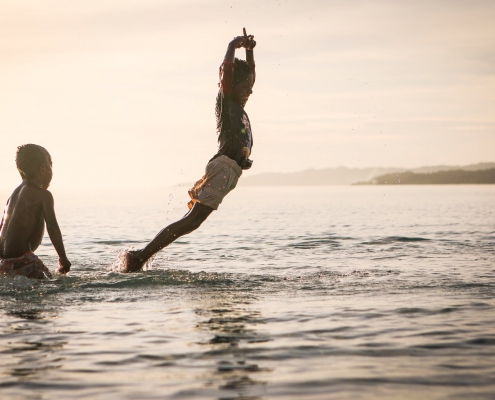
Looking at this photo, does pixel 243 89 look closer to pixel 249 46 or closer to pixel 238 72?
pixel 238 72

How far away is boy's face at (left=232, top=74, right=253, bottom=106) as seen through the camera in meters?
8.82

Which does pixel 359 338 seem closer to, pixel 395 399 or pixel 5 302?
pixel 395 399

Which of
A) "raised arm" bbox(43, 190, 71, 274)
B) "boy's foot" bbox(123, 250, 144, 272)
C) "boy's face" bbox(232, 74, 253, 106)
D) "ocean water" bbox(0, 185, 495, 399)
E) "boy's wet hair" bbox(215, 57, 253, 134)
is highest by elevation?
"boy's wet hair" bbox(215, 57, 253, 134)

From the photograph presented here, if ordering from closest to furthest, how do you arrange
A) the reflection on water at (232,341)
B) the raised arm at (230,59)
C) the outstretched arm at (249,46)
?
the reflection on water at (232,341), the raised arm at (230,59), the outstretched arm at (249,46)

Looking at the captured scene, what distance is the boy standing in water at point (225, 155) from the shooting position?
8789mm

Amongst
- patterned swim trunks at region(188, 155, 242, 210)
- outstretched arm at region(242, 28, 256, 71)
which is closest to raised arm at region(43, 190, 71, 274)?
patterned swim trunks at region(188, 155, 242, 210)

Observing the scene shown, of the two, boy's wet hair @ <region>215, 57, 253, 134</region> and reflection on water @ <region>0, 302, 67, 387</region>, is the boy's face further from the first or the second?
reflection on water @ <region>0, 302, 67, 387</region>

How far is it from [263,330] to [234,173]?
3607 millimetres

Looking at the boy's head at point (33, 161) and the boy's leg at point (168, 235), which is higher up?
the boy's head at point (33, 161)

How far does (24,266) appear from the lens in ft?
25.6

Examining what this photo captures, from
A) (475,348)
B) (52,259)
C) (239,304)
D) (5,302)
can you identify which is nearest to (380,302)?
(239,304)

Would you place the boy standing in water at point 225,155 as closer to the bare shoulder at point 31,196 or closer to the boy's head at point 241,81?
the boy's head at point 241,81

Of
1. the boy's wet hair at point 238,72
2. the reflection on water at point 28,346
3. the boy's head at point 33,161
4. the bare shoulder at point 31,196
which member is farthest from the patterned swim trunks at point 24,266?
the boy's wet hair at point 238,72

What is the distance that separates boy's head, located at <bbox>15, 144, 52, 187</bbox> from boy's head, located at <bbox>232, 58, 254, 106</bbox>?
8.36ft
